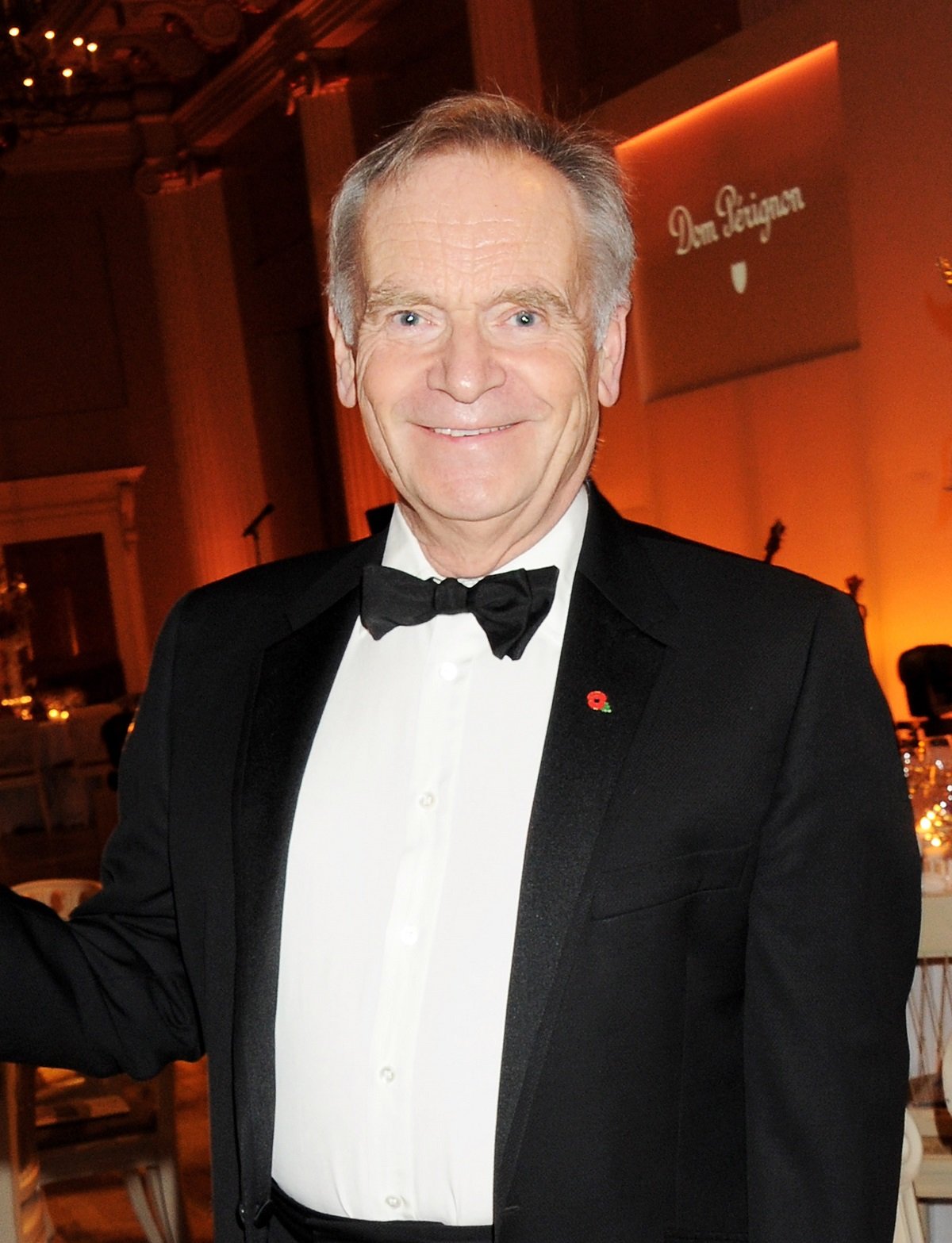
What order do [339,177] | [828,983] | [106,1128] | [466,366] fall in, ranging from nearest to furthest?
[828,983] → [466,366] → [106,1128] → [339,177]

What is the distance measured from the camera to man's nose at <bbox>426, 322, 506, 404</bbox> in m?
1.47

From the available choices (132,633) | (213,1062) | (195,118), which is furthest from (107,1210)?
(195,118)

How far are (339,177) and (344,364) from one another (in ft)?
38.0

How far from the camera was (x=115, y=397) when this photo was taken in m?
15.9

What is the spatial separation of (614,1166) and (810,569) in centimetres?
798

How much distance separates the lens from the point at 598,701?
142 cm

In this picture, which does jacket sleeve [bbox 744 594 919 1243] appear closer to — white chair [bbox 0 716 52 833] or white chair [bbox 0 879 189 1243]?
white chair [bbox 0 879 189 1243]

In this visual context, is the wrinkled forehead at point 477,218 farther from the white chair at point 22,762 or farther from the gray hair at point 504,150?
the white chair at point 22,762

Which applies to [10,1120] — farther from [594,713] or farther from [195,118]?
[195,118]

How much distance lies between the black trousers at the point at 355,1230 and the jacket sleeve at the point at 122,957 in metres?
0.20

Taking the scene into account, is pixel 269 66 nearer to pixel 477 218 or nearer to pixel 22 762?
pixel 22 762

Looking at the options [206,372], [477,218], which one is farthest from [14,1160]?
[206,372]

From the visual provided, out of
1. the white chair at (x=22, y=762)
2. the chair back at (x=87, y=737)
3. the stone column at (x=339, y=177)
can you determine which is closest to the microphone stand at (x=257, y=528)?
the stone column at (x=339, y=177)

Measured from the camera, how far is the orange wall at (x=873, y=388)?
7996 mm
